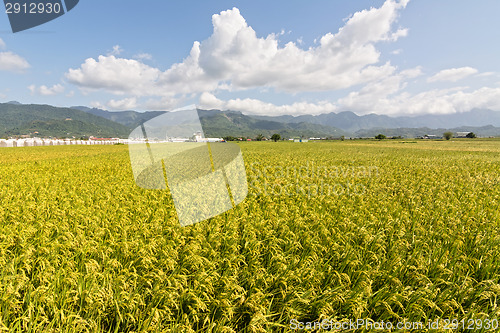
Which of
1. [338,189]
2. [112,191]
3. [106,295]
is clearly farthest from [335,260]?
[112,191]

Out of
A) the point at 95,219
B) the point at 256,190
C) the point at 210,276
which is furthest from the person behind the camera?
the point at 256,190

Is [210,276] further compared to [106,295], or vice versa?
[210,276]

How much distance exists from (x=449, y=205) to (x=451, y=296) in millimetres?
6201

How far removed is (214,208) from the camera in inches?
301

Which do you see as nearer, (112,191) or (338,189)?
(112,191)

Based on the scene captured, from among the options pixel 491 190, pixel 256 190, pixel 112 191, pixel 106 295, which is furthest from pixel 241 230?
pixel 491 190

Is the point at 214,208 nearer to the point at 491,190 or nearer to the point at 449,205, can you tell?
the point at 449,205

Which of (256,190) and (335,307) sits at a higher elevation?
(256,190)

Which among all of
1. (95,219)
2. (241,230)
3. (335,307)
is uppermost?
(95,219)

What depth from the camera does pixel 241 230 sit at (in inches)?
244

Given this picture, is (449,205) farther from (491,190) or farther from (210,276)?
(210,276)

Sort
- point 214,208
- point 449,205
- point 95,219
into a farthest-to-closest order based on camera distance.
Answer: point 449,205 → point 214,208 → point 95,219

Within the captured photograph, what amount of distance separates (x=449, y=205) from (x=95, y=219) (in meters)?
11.7

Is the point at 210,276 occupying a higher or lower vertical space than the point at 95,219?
lower
